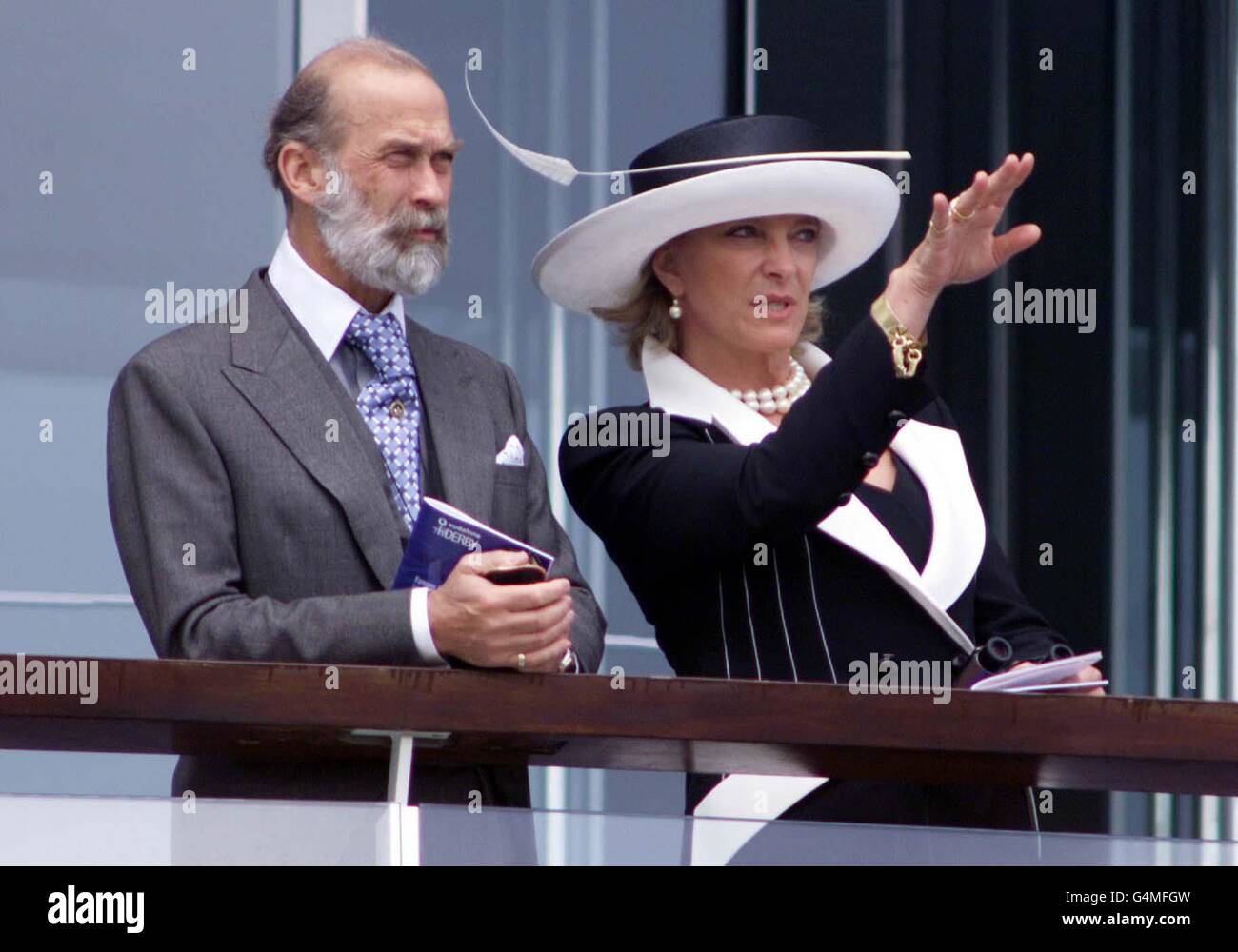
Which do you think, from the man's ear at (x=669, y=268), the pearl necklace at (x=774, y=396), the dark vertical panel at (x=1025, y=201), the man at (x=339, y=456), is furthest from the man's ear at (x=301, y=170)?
the dark vertical panel at (x=1025, y=201)

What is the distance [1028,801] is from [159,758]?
2225mm

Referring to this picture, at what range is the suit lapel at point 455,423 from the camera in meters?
2.29

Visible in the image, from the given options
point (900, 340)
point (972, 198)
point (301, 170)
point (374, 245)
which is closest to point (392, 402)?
point (374, 245)

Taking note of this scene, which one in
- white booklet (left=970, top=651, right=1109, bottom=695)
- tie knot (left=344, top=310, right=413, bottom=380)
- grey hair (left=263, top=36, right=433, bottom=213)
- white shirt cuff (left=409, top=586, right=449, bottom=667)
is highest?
grey hair (left=263, top=36, right=433, bottom=213)

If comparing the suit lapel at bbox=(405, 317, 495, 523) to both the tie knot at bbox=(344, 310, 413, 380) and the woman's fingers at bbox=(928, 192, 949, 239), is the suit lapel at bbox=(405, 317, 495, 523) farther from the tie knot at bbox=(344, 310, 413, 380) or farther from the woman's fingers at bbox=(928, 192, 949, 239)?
the woman's fingers at bbox=(928, 192, 949, 239)

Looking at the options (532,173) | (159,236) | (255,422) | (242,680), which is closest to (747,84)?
(532,173)

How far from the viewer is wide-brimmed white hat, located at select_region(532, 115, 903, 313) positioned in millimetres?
2445

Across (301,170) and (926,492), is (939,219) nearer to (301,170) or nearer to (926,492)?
(926,492)

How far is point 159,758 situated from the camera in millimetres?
4066

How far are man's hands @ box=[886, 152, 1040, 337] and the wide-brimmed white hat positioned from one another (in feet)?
1.05

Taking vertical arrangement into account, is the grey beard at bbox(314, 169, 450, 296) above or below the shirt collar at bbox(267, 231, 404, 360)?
above

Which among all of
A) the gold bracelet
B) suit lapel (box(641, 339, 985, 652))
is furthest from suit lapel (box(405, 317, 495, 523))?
the gold bracelet

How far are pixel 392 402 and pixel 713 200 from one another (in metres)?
0.45

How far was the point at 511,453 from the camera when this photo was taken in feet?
7.78
